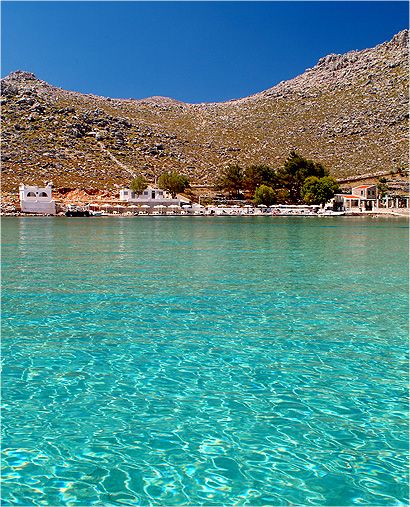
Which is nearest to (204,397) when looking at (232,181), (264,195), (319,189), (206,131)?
(319,189)

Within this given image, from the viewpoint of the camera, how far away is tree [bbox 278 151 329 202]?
101 meters

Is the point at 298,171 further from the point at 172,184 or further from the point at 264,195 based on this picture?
the point at 172,184

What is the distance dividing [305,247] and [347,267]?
33.9 feet

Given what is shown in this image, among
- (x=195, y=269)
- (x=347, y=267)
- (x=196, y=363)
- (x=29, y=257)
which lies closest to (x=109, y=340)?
(x=196, y=363)

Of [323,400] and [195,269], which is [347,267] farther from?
[323,400]

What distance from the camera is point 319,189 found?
95875mm

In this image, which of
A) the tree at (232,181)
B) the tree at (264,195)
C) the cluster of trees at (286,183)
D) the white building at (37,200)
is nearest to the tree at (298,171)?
the cluster of trees at (286,183)

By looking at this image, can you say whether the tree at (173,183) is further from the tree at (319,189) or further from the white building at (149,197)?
the tree at (319,189)

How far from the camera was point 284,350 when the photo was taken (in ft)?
34.0

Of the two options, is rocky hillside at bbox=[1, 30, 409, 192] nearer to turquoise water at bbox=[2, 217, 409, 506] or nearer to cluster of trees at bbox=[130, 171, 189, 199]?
cluster of trees at bbox=[130, 171, 189, 199]

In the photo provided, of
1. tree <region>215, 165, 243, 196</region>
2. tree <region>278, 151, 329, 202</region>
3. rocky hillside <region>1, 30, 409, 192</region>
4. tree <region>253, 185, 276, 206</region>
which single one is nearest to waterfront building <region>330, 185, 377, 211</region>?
tree <region>278, 151, 329, 202</region>

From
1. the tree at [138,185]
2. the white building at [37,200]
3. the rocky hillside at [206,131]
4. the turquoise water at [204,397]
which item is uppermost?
the rocky hillside at [206,131]

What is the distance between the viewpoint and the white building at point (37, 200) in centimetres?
9144

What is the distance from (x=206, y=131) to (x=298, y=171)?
5584cm
